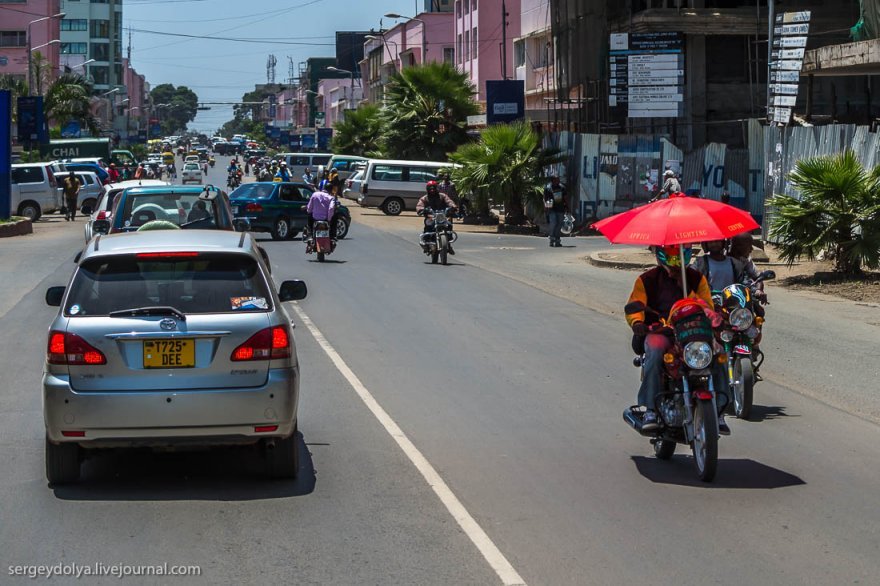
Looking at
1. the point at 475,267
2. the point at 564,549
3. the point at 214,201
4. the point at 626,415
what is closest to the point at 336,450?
the point at 626,415

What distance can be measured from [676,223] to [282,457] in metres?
3.06

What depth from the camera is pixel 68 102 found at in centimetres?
8562

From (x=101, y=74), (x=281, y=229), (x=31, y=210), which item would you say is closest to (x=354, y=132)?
(x=31, y=210)

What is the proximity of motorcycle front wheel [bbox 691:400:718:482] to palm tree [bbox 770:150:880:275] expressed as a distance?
1312 centimetres

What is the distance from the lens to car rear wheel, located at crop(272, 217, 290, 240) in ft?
115

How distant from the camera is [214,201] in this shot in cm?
1688

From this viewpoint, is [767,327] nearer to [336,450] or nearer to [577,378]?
[577,378]

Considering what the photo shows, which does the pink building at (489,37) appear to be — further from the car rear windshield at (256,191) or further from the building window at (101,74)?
the building window at (101,74)

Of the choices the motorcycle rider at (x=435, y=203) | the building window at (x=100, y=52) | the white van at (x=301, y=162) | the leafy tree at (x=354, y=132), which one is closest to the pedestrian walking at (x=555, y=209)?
the motorcycle rider at (x=435, y=203)

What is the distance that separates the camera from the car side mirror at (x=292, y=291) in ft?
29.6

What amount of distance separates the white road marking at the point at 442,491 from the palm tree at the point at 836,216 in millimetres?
10419

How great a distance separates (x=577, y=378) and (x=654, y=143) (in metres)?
26.9

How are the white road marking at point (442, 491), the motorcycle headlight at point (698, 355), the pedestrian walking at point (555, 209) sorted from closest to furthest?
the white road marking at point (442, 491) < the motorcycle headlight at point (698, 355) < the pedestrian walking at point (555, 209)

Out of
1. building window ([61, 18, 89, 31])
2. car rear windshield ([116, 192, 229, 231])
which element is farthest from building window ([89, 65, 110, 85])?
car rear windshield ([116, 192, 229, 231])
